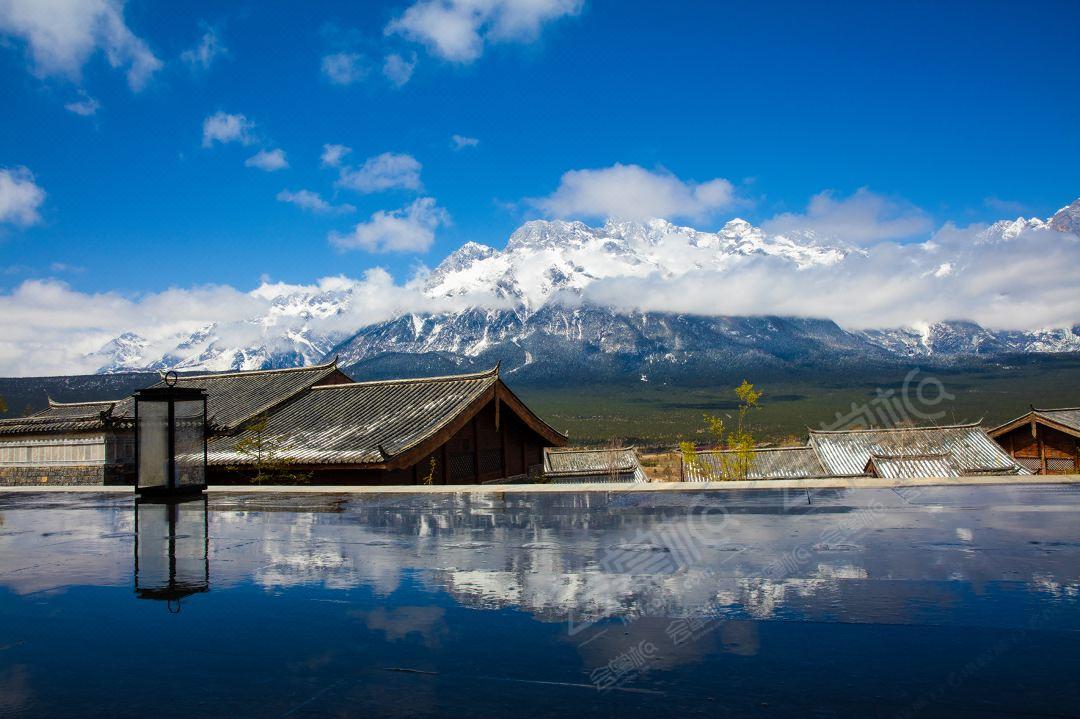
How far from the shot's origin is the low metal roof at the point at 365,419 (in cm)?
2050

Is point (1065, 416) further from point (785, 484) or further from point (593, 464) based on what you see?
point (785, 484)

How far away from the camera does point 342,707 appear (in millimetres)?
2934

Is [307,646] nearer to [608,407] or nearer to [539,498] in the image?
[539,498]

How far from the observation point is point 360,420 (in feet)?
76.4

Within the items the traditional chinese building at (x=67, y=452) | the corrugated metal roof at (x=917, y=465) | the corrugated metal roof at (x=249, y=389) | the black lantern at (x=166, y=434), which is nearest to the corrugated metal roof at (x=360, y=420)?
the corrugated metal roof at (x=249, y=389)

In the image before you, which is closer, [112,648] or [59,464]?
[112,648]

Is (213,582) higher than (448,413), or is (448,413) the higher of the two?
(448,413)

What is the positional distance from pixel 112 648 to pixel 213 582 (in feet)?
4.60

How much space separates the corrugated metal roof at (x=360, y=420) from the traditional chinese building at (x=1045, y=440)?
91.2ft

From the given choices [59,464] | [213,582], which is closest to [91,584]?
[213,582]

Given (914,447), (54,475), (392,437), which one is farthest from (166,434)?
(914,447)

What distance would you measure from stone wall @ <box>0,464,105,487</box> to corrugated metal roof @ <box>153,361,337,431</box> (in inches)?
140

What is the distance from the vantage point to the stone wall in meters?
22.4

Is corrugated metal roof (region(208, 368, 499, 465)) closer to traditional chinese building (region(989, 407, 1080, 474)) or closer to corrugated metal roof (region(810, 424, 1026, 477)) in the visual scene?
corrugated metal roof (region(810, 424, 1026, 477))
